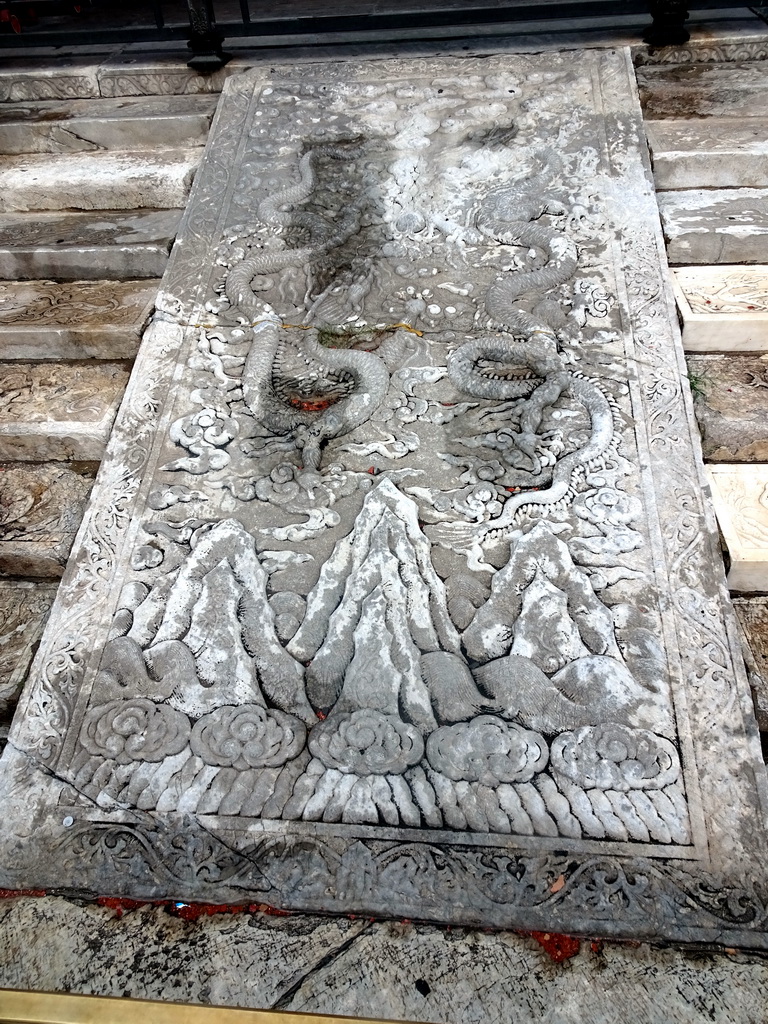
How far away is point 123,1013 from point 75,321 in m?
2.99

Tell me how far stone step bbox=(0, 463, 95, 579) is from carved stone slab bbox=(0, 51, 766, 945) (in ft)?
0.69

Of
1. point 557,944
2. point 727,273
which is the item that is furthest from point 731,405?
point 557,944

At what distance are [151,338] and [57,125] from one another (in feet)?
7.21

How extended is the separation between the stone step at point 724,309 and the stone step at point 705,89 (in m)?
1.43

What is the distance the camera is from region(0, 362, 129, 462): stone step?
2922 millimetres

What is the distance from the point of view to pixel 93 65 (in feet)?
14.2

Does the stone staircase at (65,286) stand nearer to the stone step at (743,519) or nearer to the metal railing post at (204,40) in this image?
the metal railing post at (204,40)

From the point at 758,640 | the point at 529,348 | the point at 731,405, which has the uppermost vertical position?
the point at 529,348

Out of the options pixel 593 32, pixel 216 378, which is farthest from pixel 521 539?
pixel 593 32

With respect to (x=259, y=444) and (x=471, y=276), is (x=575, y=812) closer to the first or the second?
(x=259, y=444)

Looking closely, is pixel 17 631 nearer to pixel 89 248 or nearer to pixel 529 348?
pixel 89 248

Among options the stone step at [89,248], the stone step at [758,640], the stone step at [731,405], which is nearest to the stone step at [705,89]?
the stone step at [731,405]

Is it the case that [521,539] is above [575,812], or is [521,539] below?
above

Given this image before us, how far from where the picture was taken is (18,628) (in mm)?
2543
